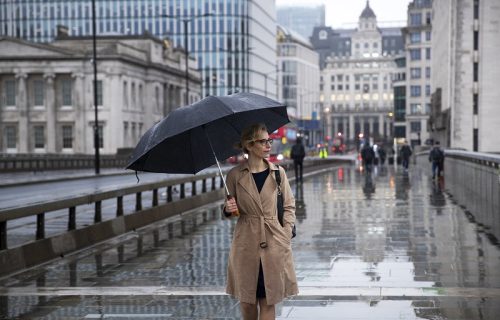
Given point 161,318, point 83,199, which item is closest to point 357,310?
point 161,318

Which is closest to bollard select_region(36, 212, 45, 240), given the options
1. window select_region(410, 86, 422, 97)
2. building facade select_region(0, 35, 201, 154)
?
building facade select_region(0, 35, 201, 154)

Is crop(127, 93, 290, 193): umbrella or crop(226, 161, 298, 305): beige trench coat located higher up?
crop(127, 93, 290, 193): umbrella

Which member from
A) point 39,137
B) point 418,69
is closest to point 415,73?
point 418,69

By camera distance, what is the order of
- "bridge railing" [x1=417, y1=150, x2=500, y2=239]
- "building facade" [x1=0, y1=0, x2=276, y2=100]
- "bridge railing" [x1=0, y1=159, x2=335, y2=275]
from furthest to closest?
"building facade" [x1=0, y1=0, x2=276, y2=100], "bridge railing" [x1=417, y1=150, x2=500, y2=239], "bridge railing" [x1=0, y1=159, x2=335, y2=275]

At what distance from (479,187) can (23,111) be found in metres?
71.0

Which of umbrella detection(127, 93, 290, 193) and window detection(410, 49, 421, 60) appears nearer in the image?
umbrella detection(127, 93, 290, 193)

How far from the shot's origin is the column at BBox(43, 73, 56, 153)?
88.9 metres

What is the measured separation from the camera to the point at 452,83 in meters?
Answer: 71.5

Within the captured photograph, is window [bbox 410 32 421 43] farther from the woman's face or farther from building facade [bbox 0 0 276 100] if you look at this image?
the woman's face

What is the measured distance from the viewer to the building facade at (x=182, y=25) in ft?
431

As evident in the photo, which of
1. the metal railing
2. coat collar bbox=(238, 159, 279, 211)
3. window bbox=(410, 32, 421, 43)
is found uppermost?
window bbox=(410, 32, 421, 43)

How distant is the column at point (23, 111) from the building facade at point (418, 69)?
81.6 m

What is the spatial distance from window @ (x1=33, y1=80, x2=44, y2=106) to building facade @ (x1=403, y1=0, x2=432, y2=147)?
80285 millimetres

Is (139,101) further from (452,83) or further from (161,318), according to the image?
(161,318)
